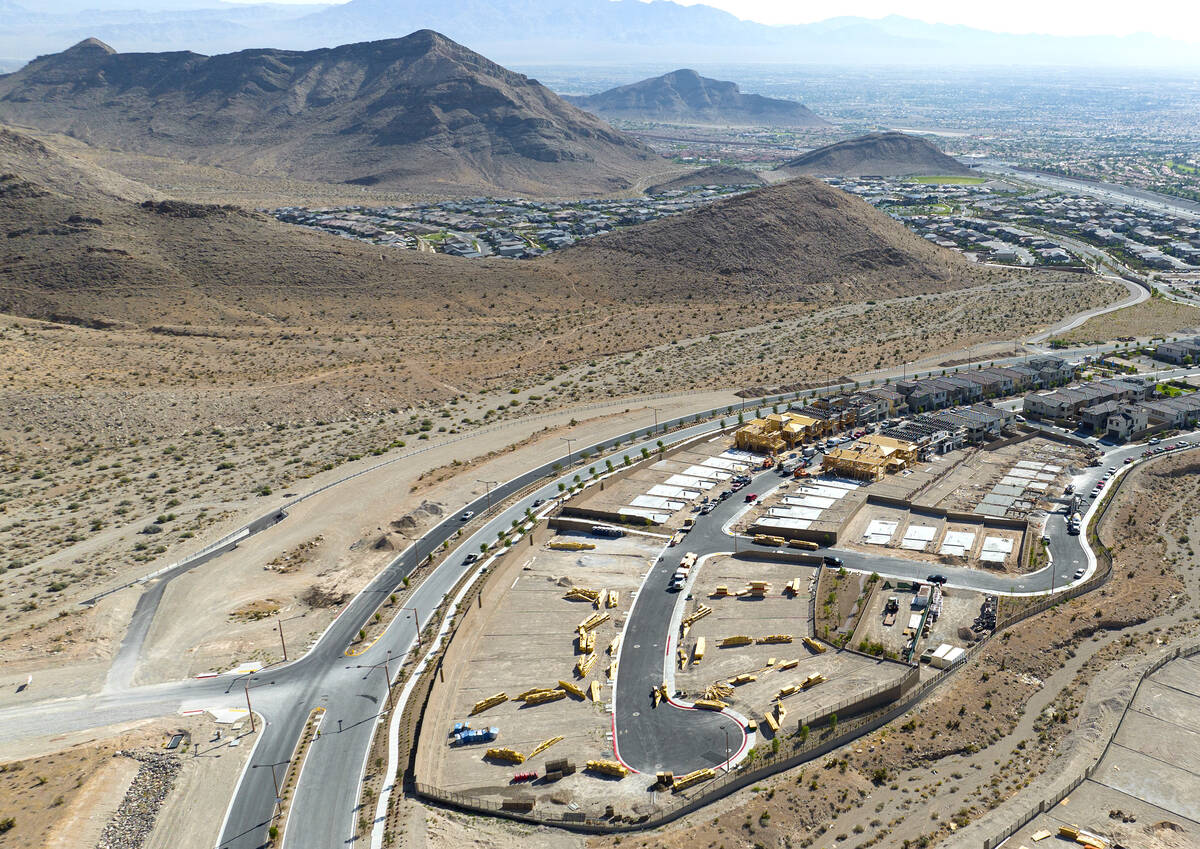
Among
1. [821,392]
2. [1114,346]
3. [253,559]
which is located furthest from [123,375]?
[1114,346]

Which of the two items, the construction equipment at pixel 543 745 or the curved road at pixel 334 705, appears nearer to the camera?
the curved road at pixel 334 705

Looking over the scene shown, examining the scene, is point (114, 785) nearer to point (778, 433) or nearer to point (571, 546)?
point (571, 546)

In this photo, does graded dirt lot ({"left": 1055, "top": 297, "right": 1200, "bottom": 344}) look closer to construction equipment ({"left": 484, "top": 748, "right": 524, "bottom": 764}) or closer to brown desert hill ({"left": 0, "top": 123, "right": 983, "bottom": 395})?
brown desert hill ({"left": 0, "top": 123, "right": 983, "bottom": 395})

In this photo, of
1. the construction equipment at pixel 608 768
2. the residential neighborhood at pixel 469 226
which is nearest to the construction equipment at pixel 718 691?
the construction equipment at pixel 608 768

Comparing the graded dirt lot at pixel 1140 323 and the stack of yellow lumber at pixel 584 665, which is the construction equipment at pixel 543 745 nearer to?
the stack of yellow lumber at pixel 584 665

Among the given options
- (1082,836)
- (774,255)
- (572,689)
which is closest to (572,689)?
(572,689)
